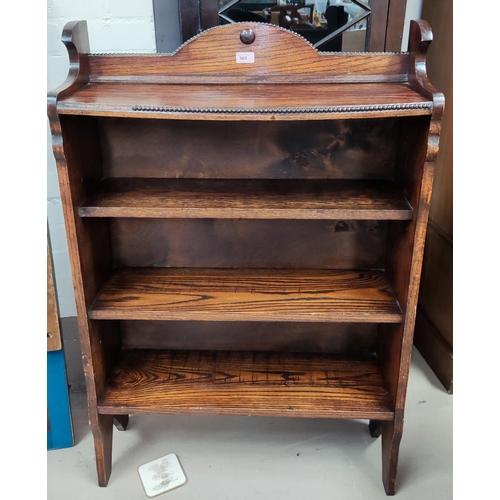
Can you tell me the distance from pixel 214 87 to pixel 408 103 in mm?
497

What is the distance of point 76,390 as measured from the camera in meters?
1.98

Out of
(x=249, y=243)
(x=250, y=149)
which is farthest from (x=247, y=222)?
(x=250, y=149)

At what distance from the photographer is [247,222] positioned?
5.23ft

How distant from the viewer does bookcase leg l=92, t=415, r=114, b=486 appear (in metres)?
1.55

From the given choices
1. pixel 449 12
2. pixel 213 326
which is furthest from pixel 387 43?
pixel 213 326

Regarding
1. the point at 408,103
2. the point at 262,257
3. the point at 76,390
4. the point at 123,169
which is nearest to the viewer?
the point at 408,103

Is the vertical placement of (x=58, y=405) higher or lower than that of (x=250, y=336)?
lower

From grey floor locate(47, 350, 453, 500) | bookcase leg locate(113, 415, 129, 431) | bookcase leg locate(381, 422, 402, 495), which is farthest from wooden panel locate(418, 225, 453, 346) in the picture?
bookcase leg locate(113, 415, 129, 431)

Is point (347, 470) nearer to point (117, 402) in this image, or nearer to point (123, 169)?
point (117, 402)

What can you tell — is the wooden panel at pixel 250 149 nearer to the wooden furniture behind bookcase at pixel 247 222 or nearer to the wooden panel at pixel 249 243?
the wooden furniture behind bookcase at pixel 247 222

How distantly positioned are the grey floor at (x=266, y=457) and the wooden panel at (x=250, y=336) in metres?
0.29

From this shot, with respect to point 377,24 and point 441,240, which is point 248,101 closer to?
point 377,24

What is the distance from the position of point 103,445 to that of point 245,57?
3.89 feet

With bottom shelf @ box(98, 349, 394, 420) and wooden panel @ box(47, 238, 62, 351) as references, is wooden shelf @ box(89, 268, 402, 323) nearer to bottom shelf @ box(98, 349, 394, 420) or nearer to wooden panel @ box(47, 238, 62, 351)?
wooden panel @ box(47, 238, 62, 351)
